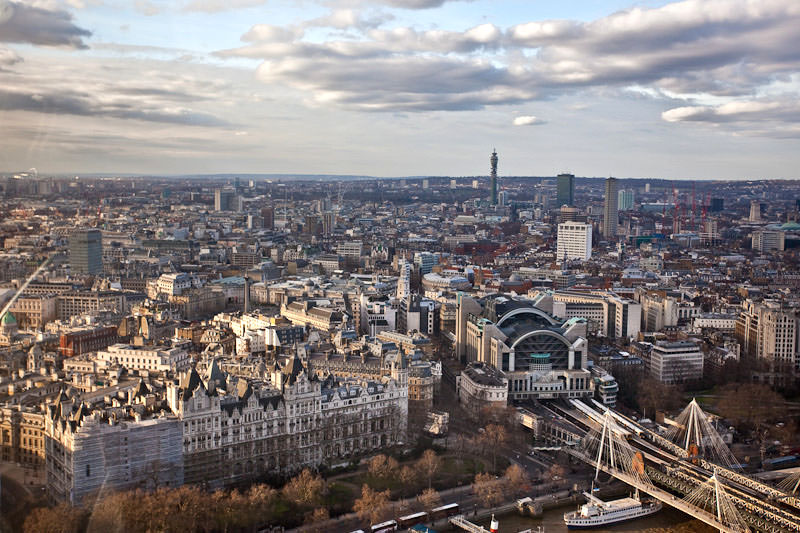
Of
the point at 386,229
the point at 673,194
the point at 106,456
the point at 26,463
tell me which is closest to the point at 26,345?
the point at 26,463

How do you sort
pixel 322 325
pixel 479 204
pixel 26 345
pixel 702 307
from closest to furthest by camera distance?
pixel 26 345 < pixel 322 325 < pixel 702 307 < pixel 479 204

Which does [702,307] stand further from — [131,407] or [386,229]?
A: [386,229]

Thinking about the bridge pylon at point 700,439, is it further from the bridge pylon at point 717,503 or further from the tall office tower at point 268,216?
the tall office tower at point 268,216

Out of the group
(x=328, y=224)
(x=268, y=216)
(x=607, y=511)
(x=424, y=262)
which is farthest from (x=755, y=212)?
(x=607, y=511)

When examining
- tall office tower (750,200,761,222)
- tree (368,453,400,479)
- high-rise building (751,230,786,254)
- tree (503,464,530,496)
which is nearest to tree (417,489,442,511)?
tree (368,453,400,479)

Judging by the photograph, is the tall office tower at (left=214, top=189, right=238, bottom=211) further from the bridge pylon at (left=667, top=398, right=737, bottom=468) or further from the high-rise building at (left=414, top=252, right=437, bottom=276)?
the bridge pylon at (left=667, top=398, right=737, bottom=468)

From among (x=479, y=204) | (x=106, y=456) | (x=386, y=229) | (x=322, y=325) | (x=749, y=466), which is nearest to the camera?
(x=106, y=456)
